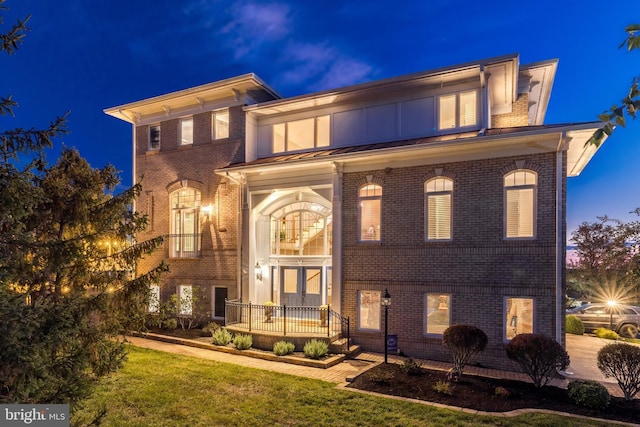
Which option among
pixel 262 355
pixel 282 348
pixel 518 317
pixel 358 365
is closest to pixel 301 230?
pixel 282 348

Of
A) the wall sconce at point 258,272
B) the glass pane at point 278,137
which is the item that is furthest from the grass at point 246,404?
the glass pane at point 278,137

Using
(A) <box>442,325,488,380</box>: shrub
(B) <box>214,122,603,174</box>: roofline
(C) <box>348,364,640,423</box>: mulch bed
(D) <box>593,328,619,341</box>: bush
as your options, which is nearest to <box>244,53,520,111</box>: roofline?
(B) <box>214,122,603,174</box>: roofline

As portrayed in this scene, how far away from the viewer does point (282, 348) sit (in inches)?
446

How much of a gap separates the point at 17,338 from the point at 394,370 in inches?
334

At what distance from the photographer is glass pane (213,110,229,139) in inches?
632

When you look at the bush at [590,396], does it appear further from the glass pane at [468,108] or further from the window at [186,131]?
the window at [186,131]

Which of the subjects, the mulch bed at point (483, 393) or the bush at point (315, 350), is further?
the bush at point (315, 350)

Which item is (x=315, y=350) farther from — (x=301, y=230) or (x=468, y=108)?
(x=468, y=108)

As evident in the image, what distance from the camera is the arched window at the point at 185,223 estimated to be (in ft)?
53.6

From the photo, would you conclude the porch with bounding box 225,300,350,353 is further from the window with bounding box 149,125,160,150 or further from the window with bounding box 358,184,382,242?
the window with bounding box 149,125,160,150

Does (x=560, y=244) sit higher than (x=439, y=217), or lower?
lower

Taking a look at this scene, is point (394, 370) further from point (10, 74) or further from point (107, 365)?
point (10, 74)

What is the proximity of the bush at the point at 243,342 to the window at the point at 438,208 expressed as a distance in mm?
6593

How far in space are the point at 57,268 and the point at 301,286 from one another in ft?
35.0
